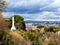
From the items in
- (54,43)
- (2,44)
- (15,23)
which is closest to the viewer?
(2,44)

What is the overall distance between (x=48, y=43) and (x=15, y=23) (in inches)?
1141

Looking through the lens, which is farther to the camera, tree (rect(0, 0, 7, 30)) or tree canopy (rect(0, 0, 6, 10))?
tree canopy (rect(0, 0, 6, 10))

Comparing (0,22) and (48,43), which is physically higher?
(0,22)

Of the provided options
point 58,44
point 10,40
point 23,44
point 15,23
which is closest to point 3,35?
point 10,40

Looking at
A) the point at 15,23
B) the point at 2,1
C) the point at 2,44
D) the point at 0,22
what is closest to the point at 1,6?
the point at 2,1

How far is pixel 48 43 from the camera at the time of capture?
23.2 meters

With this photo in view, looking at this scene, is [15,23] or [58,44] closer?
[58,44]

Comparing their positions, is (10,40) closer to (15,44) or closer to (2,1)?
(15,44)

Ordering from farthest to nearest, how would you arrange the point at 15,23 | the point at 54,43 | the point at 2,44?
the point at 15,23 → the point at 54,43 → the point at 2,44

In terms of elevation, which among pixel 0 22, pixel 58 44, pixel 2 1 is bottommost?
pixel 58 44

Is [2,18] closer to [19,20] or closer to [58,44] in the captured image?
[58,44]

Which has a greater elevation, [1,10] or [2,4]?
[2,4]

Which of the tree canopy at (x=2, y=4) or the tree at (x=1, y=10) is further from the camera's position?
the tree canopy at (x=2, y=4)

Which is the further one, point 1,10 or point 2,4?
point 2,4
